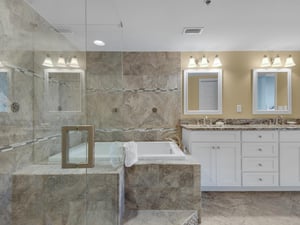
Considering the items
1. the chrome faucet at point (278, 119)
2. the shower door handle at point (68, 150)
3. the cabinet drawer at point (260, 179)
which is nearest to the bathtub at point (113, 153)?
the shower door handle at point (68, 150)

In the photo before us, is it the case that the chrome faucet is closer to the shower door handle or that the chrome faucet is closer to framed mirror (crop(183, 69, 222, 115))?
framed mirror (crop(183, 69, 222, 115))

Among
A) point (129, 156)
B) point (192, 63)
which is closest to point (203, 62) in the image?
point (192, 63)

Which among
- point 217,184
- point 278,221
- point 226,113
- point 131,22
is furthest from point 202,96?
point 278,221

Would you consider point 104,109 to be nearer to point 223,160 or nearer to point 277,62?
point 223,160

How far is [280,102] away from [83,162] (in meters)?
3.31

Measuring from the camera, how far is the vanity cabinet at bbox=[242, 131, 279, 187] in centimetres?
292

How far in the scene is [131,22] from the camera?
2402 millimetres

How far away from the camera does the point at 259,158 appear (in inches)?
115

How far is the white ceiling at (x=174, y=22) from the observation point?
203 cm

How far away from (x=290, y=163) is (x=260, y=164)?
1.34ft

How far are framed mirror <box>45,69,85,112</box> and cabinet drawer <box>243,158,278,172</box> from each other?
226 cm

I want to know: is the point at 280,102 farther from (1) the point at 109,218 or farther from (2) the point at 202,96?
(1) the point at 109,218

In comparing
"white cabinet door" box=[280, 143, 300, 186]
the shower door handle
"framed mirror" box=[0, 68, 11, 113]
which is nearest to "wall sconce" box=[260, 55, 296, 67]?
"white cabinet door" box=[280, 143, 300, 186]

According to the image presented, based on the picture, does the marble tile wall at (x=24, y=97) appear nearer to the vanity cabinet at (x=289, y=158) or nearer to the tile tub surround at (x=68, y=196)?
the tile tub surround at (x=68, y=196)
